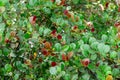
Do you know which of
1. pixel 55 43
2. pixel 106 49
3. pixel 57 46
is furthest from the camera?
pixel 55 43

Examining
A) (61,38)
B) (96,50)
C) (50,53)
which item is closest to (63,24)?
(61,38)

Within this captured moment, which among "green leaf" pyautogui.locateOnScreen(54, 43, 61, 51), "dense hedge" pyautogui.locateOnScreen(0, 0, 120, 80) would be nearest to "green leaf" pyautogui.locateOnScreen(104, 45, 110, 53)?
"dense hedge" pyautogui.locateOnScreen(0, 0, 120, 80)

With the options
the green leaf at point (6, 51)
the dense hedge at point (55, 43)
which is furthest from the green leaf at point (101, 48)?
the green leaf at point (6, 51)

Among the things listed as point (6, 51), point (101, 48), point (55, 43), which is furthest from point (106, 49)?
point (6, 51)

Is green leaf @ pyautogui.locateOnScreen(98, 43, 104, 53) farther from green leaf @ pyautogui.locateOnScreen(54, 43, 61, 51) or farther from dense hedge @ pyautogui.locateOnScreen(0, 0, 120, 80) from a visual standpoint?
green leaf @ pyautogui.locateOnScreen(54, 43, 61, 51)

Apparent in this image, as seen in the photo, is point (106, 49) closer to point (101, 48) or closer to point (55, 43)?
point (101, 48)

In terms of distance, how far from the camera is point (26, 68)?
2.03 m

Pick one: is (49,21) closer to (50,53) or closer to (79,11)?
(79,11)

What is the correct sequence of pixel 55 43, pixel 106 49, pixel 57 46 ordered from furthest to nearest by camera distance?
pixel 55 43, pixel 57 46, pixel 106 49

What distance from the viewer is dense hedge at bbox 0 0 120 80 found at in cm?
180

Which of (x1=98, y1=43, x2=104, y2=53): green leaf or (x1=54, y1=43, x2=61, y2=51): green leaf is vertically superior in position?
(x1=98, y1=43, x2=104, y2=53): green leaf

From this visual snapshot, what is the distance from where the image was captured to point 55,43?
2.10 m

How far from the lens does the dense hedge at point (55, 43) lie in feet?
5.92

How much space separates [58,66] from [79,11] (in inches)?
33.6
